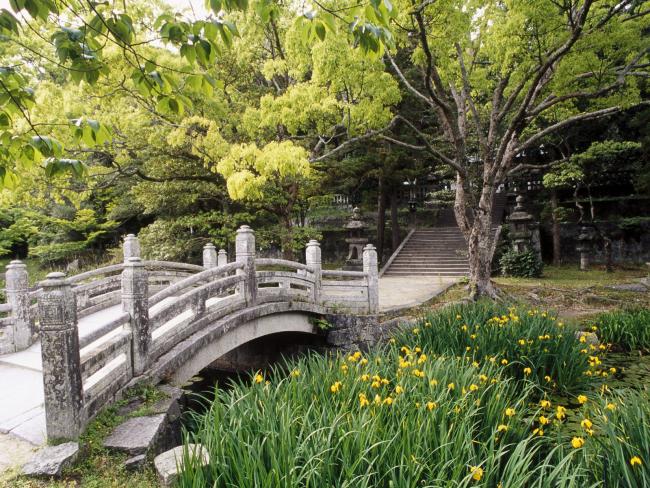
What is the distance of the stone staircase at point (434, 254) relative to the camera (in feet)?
53.2

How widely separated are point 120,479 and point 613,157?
64.2 ft

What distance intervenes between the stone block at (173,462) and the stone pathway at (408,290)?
6.93m

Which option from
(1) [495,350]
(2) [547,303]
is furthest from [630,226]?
(1) [495,350]

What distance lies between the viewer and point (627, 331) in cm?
708

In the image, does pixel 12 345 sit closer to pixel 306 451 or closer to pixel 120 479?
pixel 120 479

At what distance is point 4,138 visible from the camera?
251 cm

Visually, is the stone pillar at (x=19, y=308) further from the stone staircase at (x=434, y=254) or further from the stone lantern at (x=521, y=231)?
the stone lantern at (x=521, y=231)

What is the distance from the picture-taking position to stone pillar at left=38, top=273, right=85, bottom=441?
3.83 meters

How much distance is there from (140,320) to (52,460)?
1.83 meters

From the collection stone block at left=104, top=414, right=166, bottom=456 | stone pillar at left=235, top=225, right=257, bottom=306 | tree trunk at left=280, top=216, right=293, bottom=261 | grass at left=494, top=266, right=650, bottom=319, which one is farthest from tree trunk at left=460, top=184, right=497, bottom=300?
stone block at left=104, top=414, right=166, bottom=456

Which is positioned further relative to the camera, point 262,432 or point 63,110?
point 63,110

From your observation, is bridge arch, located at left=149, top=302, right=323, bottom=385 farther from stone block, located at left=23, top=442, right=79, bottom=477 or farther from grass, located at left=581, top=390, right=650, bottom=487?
grass, located at left=581, top=390, right=650, bottom=487

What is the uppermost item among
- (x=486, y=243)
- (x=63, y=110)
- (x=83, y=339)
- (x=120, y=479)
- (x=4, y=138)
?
(x=63, y=110)

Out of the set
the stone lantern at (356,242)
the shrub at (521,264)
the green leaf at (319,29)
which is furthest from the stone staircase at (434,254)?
the green leaf at (319,29)
